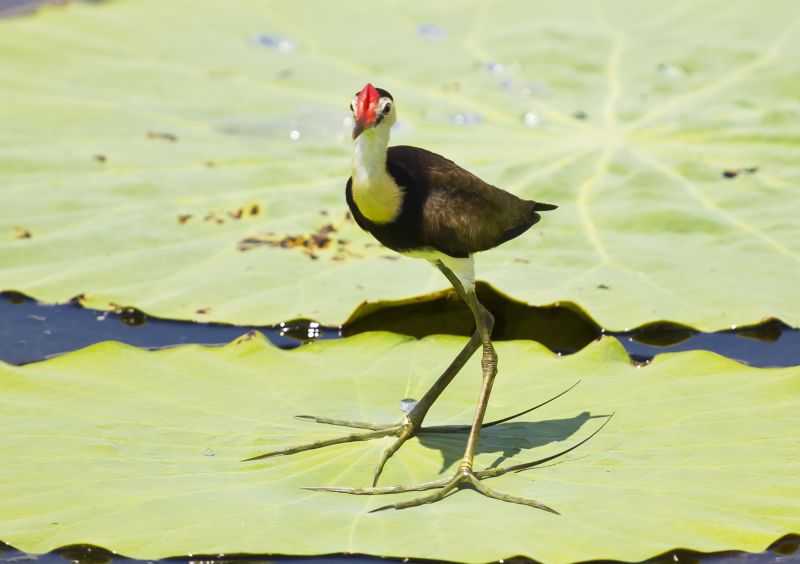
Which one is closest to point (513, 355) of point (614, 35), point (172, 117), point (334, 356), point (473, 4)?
point (334, 356)

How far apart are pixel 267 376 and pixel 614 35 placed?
3745 mm

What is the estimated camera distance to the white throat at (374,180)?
122 inches

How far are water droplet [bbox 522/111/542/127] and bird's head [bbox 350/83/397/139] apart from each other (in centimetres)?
285

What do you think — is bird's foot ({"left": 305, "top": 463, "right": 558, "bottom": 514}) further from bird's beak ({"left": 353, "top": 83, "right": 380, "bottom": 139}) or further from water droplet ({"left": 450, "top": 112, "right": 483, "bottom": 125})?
water droplet ({"left": 450, "top": 112, "right": 483, "bottom": 125})

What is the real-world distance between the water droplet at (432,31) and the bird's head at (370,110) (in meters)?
4.00

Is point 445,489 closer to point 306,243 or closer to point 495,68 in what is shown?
point 306,243

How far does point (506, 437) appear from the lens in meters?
3.52

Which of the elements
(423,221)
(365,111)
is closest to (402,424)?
(423,221)

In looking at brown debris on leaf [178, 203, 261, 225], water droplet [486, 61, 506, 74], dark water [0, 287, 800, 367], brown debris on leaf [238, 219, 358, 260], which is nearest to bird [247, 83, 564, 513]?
dark water [0, 287, 800, 367]

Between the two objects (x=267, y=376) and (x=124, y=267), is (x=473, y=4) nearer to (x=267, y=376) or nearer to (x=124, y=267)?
(x=124, y=267)

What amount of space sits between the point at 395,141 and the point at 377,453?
8.45 ft

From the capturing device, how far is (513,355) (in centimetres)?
397

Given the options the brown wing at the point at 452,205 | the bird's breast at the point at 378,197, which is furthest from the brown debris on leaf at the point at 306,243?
the bird's breast at the point at 378,197

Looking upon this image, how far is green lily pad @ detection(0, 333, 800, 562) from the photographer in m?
2.92
